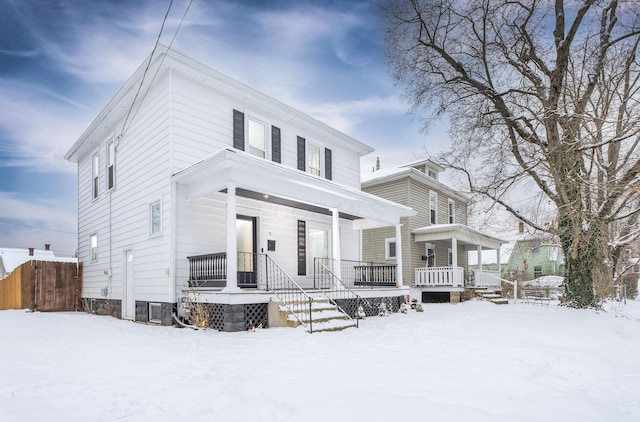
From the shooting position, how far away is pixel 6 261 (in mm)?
35719

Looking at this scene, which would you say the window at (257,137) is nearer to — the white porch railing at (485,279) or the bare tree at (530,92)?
the bare tree at (530,92)

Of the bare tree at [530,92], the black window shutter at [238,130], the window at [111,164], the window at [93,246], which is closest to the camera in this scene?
the bare tree at [530,92]

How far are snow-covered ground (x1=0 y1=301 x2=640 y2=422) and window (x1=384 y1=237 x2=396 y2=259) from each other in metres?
11.6

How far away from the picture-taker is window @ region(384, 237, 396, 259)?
20.2 meters

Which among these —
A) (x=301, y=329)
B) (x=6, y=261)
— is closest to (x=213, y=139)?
(x=301, y=329)

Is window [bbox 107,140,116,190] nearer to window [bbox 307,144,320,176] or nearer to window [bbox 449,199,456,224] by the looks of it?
window [bbox 307,144,320,176]

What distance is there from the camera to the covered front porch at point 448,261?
17.5m

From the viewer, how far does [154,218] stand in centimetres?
1066

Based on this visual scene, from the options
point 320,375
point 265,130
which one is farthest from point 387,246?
point 320,375

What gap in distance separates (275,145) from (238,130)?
1.41 m

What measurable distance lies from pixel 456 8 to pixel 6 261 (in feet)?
139

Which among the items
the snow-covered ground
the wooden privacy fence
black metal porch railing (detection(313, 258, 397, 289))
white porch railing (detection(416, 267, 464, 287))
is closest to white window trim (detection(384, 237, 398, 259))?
white porch railing (detection(416, 267, 464, 287))

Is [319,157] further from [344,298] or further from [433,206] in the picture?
[433,206]

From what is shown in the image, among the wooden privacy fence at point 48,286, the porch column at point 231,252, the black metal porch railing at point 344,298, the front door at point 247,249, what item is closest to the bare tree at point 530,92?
the black metal porch railing at point 344,298
